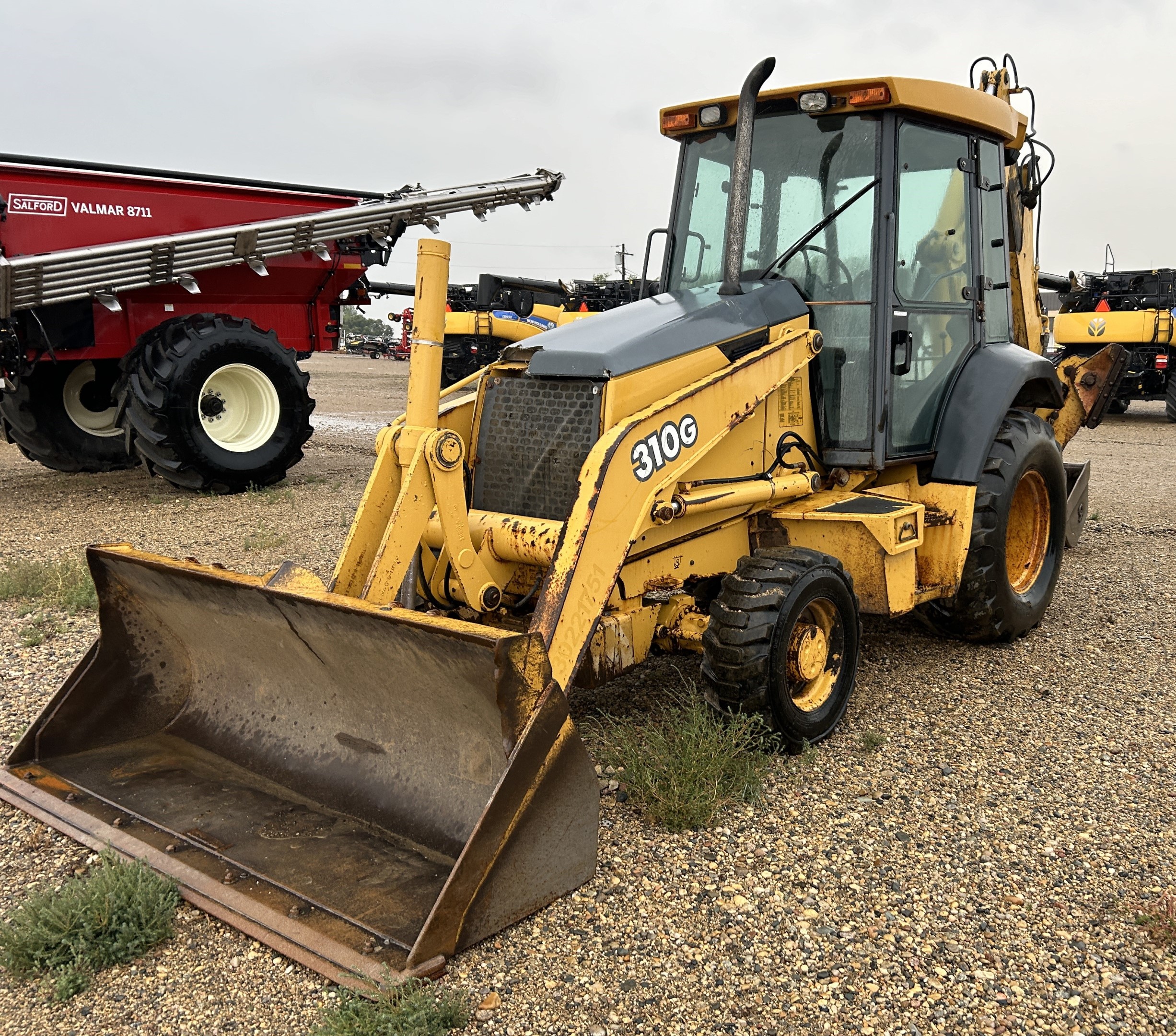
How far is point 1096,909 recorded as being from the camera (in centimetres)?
316

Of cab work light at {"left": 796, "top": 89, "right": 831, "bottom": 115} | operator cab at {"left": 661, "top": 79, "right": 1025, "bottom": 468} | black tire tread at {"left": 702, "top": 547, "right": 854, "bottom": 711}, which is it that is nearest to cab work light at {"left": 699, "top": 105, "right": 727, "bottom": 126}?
operator cab at {"left": 661, "top": 79, "right": 1025, "bottom": 468}

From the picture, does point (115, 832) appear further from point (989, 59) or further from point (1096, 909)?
point (989, 59)

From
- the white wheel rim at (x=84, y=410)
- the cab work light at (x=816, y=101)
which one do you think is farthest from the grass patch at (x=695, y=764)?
the white wheel rim at (x=84, y=410)

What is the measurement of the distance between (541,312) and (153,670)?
528 inches

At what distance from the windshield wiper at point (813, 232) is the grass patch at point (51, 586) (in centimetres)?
421

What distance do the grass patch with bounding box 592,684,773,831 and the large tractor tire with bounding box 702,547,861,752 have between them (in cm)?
11

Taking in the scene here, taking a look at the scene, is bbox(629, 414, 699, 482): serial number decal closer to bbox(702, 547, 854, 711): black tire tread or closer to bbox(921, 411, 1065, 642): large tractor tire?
bbox(702, 547, 854, 711): black tire tread

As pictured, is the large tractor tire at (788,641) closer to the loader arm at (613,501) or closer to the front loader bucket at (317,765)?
the loader arm at (613,501)

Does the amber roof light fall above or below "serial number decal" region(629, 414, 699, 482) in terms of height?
above

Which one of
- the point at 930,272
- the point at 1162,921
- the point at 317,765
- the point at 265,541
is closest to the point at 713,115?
the point at 930,272

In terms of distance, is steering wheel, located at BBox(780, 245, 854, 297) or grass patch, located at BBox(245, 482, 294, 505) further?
grass patch, located at BBox(245, 482, 294, 505)

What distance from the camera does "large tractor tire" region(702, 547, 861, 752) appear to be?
3863 mm

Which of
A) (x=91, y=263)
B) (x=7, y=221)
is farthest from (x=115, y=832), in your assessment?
(x=7, y=221)

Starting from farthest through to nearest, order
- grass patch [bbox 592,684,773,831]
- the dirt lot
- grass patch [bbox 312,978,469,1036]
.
→ grass patch [bbox 592,684,773,831] < the dirt lot < grass patch [bbox 312,978,469,1036]
